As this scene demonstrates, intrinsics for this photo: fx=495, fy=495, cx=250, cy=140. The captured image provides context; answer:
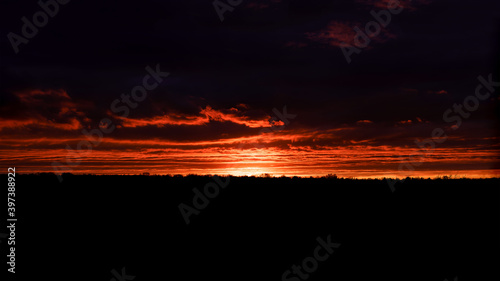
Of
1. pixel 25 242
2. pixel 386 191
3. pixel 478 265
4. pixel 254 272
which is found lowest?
pixel 478 265

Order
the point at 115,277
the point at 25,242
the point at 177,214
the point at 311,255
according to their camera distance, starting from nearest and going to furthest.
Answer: the point at 115,277 < the point at 311,255 < the point at 25,242 < the point at 177,214

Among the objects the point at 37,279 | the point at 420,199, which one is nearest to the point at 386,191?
the point at 420,199

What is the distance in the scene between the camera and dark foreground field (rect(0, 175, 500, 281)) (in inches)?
625

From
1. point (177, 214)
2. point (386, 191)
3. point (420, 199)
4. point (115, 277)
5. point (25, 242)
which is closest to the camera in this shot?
point (115, 277)

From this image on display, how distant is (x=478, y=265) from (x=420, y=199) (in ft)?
27.7

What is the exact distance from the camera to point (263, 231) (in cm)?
1989

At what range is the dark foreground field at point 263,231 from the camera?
15.9 m

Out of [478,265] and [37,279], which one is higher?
[37,279]

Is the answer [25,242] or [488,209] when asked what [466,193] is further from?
[25,242]

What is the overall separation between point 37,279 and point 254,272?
22.1 feet

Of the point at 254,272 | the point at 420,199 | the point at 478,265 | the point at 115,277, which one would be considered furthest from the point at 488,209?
the point at 115,277

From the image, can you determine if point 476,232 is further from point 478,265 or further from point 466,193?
point 466,193

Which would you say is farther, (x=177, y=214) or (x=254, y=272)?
(x=177, y=214)

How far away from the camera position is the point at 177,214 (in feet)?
73.2
